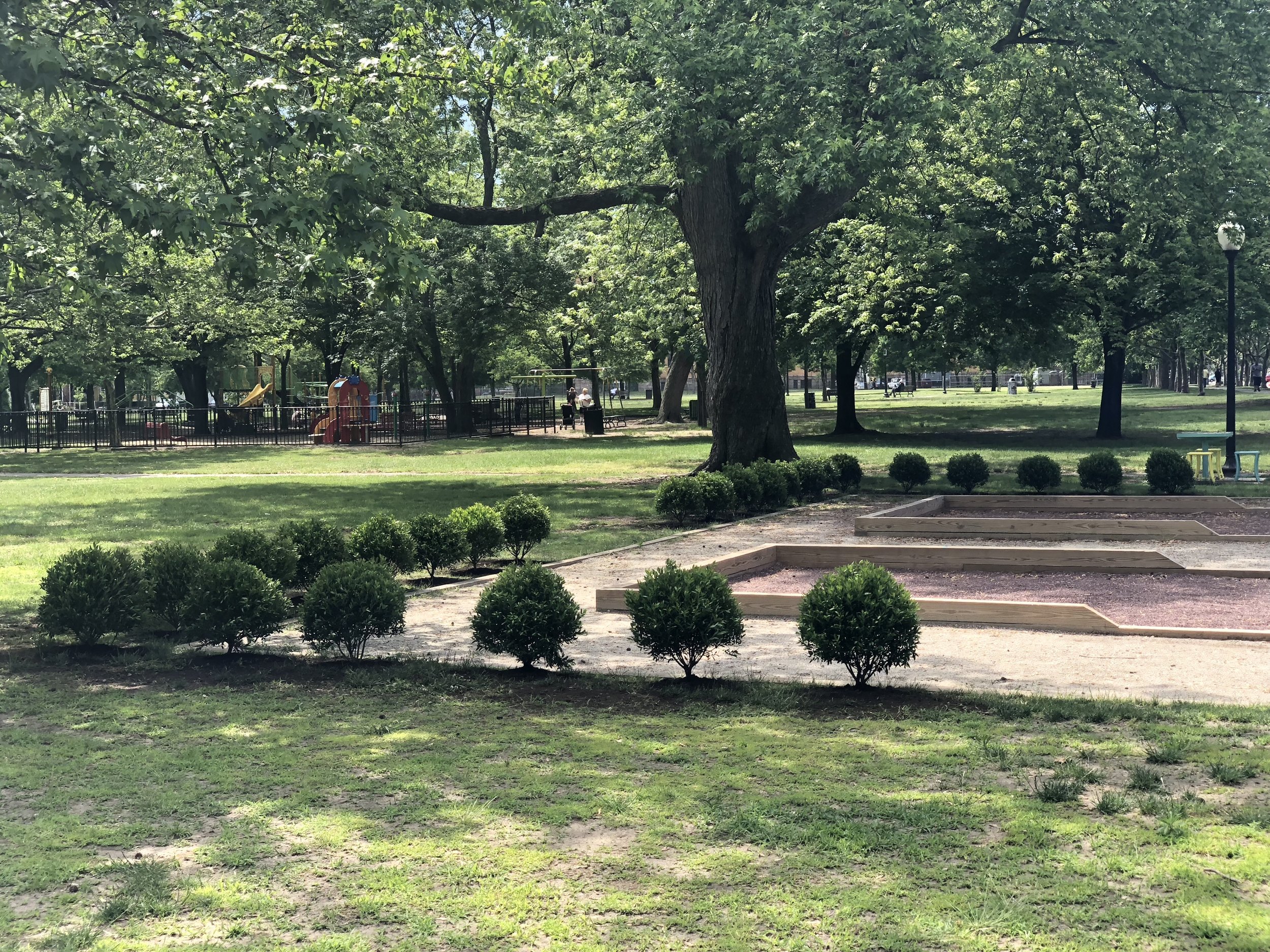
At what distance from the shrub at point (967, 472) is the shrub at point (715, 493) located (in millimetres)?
4609

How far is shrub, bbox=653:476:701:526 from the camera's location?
17.2 m

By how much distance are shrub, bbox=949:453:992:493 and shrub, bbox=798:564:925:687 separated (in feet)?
42.1

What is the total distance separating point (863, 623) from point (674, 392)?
1772 inches

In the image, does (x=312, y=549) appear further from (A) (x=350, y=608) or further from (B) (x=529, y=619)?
(B) (x=529, y=619)

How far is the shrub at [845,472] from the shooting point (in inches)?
834

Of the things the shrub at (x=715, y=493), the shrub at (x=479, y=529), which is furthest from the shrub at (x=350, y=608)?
the shrub at (x=715, y=493)

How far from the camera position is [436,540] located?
12547 mm

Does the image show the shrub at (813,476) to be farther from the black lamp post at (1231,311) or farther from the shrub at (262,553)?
the shrub at (262,553)

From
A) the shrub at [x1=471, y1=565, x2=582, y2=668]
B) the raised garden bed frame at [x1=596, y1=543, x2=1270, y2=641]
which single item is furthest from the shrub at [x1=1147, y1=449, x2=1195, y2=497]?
the shrub at [x1=471, y1=565, x2=582, y2=668]

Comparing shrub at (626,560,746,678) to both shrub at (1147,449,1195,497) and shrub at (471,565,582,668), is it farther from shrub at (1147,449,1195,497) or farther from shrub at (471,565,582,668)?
shrub at (1147,449,1195,497)

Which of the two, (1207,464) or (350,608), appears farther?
(1207,464)

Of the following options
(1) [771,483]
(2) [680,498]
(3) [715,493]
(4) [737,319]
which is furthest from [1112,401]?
(2) [680,498]

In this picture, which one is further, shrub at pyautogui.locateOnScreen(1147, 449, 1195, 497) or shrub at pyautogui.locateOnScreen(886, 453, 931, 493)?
shrub at pyautogui.locateOnScreen(886, 453, 931, 493)

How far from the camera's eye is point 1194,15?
21.3 metres
